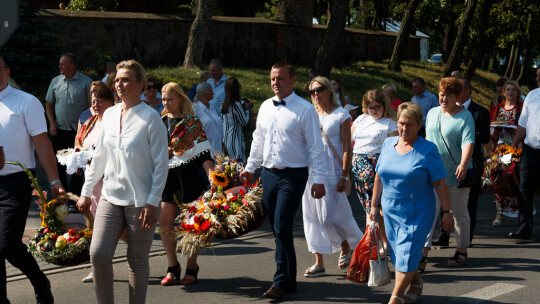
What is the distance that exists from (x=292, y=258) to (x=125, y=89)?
2.27 metres

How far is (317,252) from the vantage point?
7.95 metres

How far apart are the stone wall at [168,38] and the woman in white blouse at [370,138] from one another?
45.2 ft

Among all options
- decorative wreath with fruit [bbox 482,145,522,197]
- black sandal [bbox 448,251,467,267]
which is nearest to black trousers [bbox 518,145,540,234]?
decorative wreath with fruit [bbox 482,145,522,197]

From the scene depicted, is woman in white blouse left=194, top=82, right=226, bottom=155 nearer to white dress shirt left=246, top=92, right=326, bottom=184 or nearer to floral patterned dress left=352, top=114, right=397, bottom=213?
white dress shirt left=246, top=92, right=326, bottom=184

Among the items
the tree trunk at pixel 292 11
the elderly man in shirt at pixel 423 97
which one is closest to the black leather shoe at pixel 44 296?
the elderly man in shirt at pixel 423 97

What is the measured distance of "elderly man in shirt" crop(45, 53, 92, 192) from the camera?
35.6 feet

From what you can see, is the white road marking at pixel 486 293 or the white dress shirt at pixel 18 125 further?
the white road marking at pixel 486 293

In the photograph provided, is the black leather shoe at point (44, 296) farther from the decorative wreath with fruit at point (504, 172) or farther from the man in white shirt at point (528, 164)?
the decorative wreath with fruit at point (504, 172)

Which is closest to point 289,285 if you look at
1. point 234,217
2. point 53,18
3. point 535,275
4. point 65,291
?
point 234,217

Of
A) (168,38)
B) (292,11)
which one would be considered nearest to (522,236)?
(168,38)

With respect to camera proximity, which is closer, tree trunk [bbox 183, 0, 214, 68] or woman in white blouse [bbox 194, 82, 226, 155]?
woman in white blouse [bbox 194, 82, 226, 155]

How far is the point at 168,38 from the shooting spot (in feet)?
87.9

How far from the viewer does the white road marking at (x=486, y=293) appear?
6922 mm

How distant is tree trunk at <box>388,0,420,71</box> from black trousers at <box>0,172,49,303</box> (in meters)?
28.9
